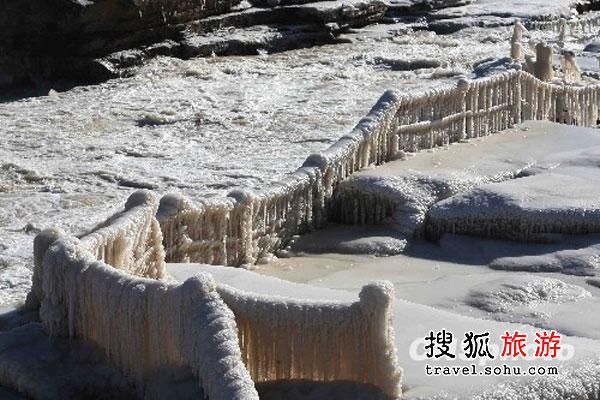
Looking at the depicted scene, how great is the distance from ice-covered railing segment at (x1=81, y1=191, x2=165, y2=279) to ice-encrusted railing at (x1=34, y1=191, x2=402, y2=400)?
0.30 metres

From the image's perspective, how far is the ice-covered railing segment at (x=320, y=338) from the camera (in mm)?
3789

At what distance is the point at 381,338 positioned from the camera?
3.79 metres

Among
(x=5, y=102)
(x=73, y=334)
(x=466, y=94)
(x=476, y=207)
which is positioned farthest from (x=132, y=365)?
(x=5, y=102)

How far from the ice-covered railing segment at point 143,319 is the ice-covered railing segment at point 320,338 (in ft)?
0.56

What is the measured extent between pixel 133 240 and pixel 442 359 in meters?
1.50

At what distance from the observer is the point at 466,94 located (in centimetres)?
867

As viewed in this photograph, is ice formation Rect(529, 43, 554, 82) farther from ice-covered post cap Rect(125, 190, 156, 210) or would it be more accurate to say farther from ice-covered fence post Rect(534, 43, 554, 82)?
ice-covered post cap Rect(125, 190, 156, 210)

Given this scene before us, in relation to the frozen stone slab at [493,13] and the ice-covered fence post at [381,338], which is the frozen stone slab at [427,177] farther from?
the frozen stone slab at [493,13]

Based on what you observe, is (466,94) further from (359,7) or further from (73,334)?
(359,7)

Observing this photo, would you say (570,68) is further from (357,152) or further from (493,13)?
(493,13)

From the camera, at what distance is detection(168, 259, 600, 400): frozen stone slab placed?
3.96 meters

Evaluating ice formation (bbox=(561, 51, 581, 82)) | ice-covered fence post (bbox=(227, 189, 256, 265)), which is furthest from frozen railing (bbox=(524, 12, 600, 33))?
ice-covered fence post (bbox=(227, 189, 256, 265))

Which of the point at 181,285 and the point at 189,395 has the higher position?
the point at 181,285

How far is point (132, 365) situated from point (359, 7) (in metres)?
16.1
